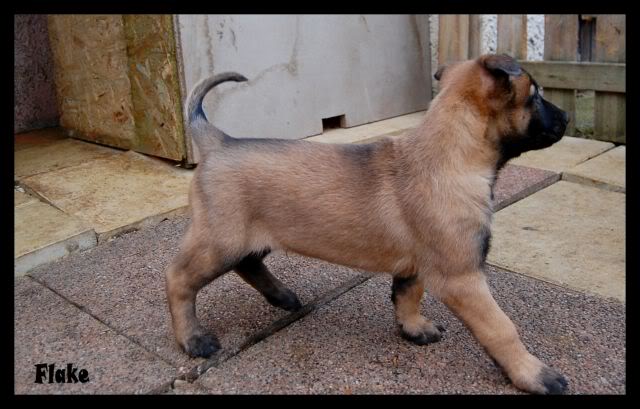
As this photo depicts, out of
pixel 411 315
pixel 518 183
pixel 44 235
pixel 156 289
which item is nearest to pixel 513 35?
pixel 518 183

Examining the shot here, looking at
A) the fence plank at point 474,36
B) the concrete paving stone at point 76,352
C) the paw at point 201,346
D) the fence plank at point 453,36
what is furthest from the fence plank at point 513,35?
the concrete paving stone at point 76,352

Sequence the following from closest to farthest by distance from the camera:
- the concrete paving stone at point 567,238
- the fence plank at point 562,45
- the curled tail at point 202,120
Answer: the curled tail at point 202,120 < the concrete paving stone at point 567,238 < the fence plank at point 562,45

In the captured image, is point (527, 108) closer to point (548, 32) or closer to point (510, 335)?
point (510, 335)

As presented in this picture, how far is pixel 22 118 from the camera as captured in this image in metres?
6.82

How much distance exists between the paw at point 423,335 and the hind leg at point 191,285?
2.99 feet

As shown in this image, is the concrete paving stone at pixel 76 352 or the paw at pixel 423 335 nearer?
the concrete paving stone at pixel 76 352

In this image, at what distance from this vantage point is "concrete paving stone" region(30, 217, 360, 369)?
328 cm

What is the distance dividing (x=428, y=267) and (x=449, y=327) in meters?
0.62

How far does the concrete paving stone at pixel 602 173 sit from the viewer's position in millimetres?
5172

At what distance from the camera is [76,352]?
306cm

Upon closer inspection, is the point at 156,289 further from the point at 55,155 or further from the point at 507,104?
the point at 55,155

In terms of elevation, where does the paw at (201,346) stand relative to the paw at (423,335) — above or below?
above

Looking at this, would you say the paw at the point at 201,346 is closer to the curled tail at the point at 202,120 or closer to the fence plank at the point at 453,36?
the curled tail at the point at 202,120

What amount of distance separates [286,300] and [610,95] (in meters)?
4.33
